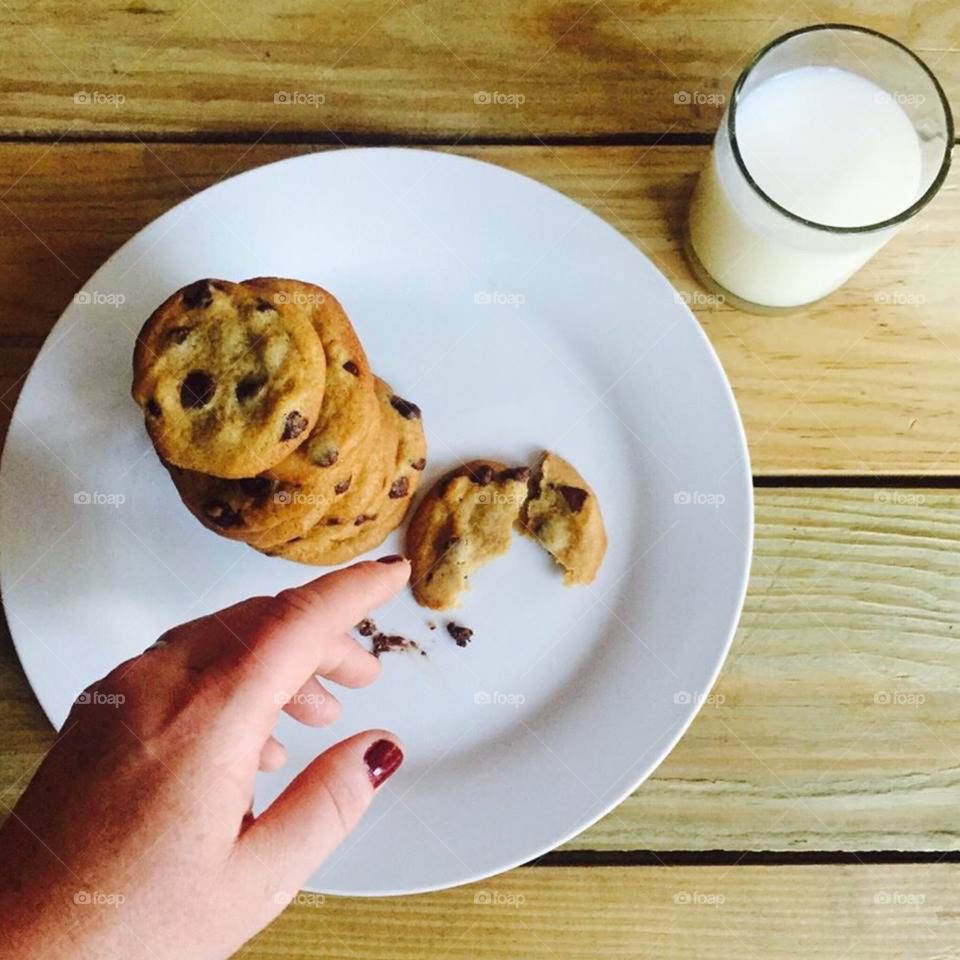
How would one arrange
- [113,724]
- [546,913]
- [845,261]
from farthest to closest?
1. [546,913]
2. [845,261]
3. [113,724]

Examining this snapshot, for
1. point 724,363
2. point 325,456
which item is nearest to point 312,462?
point 325,456

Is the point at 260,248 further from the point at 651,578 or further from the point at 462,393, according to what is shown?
the point at 651,578

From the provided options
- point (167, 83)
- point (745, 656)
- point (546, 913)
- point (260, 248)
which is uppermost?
point (167, 83)

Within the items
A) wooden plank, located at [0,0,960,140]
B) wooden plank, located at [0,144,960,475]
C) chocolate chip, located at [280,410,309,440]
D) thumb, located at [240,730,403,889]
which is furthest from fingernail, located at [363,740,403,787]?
wooden plank, located at [0,0,960,140]

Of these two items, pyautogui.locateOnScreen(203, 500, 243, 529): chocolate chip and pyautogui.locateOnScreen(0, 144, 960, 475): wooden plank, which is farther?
pyautogui.locateOnScreen(0, 144, 960, 475): wooden plank

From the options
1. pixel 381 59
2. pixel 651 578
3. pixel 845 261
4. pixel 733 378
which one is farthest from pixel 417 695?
pixel 381 59

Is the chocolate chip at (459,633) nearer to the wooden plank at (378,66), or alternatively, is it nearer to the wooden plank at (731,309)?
the wooden plank at (731,309)

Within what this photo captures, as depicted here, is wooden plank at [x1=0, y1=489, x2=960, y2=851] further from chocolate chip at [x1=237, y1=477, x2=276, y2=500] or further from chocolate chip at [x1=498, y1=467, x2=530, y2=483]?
chocolate chip at [x1=237, y1=477, x2=276, y2=500]
